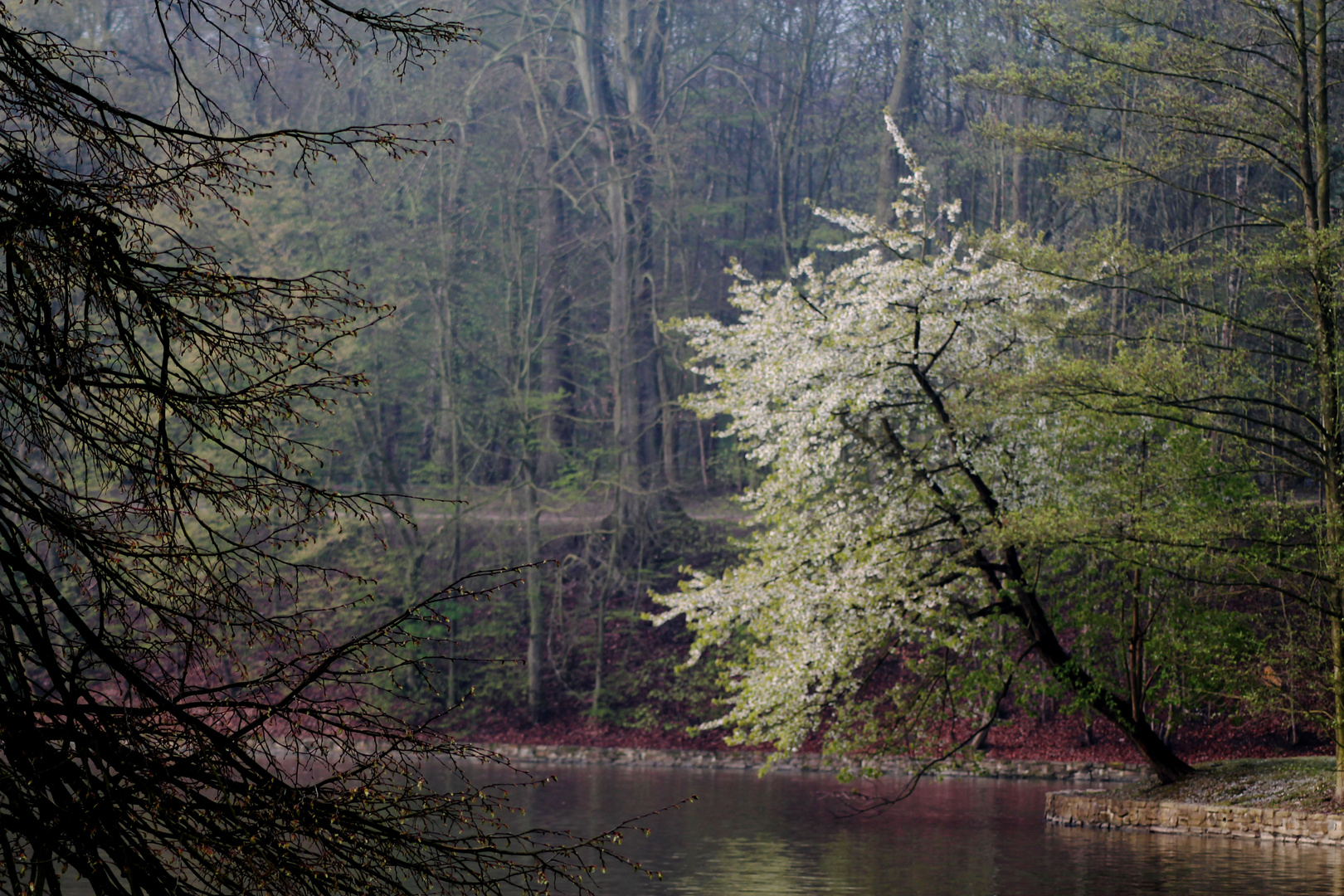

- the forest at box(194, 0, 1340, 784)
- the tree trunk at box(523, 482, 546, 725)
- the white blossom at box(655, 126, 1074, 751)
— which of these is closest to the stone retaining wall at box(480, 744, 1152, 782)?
the forest at box(194, 0, 1340, 784)

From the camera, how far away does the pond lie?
11172 millimetres

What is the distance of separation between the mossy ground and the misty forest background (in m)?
5.83

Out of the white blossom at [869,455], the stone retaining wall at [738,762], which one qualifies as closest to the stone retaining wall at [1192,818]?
the white blossom at [869,455]

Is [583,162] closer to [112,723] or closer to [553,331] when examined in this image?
[553,331]

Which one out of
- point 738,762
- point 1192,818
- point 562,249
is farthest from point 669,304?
point 1192,818

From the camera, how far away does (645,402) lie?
1235 inches

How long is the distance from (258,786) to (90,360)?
170cm

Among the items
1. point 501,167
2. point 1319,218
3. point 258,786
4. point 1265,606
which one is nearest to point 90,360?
point 258,786

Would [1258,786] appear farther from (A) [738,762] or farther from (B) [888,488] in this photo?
(A) [738,762]

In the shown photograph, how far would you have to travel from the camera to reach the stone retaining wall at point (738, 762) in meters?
20.9

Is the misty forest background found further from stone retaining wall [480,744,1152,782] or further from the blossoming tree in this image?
the blossoming tree

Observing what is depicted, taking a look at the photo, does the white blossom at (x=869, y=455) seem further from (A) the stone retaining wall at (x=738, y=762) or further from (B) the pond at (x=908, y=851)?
(A) the stone retaining wall at (x=738, y=762)

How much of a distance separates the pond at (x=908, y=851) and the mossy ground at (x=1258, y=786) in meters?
0.77

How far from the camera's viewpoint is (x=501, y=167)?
26.4m
